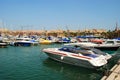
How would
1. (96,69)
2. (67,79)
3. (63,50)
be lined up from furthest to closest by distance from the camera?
(63,50) < (96,69) < (67,79)

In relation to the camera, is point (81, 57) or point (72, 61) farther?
point (72, 61)

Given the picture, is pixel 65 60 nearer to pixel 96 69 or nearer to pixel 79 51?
pixel 79 51

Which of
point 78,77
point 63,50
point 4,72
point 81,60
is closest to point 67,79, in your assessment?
point 78,77

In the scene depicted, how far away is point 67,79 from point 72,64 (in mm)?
6012

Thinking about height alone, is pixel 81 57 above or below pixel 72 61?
above

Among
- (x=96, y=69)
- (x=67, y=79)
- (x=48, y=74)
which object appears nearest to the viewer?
(x=67, y=79)

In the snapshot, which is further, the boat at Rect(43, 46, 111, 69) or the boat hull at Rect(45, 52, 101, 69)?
the boat hull at Rect(45, 52, 101, 69)

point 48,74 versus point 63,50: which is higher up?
point 63,50

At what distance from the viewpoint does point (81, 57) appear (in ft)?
75.8

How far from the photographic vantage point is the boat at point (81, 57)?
21812 mm

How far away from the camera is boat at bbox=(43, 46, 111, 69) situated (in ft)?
71.6

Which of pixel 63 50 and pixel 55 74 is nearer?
pixel 55 74

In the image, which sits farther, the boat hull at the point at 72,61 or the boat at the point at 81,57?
the boat hull at the point at 72,61

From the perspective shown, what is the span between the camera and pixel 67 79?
1842 cm
